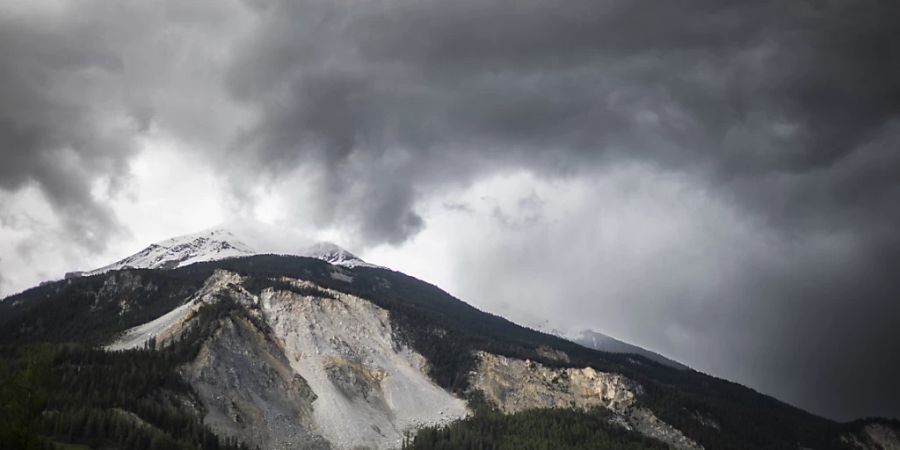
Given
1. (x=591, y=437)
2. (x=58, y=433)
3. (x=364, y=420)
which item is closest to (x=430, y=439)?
(x=364, y=420)

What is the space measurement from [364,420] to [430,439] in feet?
80.2

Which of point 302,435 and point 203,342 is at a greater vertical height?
point 203,342

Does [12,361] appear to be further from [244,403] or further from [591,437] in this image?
[591,437]

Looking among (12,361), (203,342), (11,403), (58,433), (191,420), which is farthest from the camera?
(203,342)

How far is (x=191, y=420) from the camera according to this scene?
151875 mm

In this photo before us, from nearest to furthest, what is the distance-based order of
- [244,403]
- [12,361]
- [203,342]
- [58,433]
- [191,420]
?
[58,433]
[191,420]
[12,361]
[244,403]
[203,342]

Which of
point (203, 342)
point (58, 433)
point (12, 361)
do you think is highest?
point (203, 342)

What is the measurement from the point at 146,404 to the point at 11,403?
48.5 meters

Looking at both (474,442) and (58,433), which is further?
(474,442)

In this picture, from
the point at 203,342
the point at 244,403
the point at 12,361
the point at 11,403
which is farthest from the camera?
the point at 203,342

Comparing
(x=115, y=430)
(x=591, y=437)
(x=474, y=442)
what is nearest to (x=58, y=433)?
(x=115, y=430)

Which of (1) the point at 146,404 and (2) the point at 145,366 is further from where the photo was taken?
(2) the point at 145,366

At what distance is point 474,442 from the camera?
184125 millimetres

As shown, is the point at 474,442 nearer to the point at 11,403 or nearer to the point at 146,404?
the point at 146,404
